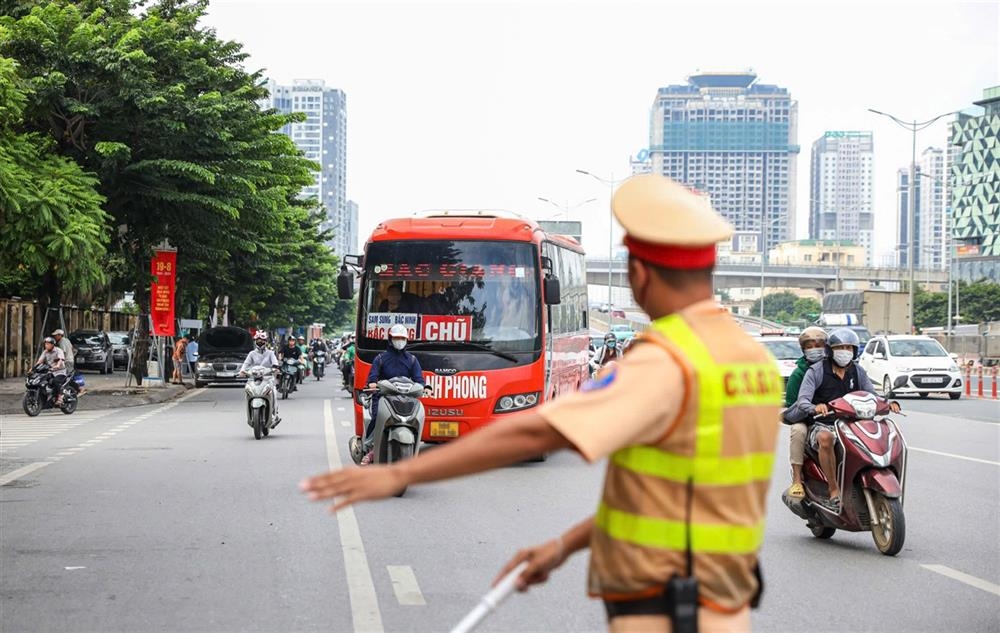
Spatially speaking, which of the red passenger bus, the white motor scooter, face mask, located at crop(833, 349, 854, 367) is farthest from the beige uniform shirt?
the white motor scooter

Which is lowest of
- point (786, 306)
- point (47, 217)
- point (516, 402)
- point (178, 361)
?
point (178, 361)

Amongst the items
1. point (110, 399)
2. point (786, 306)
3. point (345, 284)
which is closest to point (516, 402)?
point (345, 284)

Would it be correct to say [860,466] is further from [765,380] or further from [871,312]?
[871,312]

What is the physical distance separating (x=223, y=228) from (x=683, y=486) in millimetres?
30477

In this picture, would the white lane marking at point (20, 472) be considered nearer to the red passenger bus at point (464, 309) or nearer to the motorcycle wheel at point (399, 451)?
the red passenger bus at point (464, 309)

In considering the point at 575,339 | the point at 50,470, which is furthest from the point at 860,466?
the point at 575,339

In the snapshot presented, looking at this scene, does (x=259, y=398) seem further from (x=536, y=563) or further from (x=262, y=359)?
(x=536, y=563)

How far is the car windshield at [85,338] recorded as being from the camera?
48719 mm

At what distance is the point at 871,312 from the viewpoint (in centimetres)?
5700

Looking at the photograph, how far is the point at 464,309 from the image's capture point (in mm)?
16219

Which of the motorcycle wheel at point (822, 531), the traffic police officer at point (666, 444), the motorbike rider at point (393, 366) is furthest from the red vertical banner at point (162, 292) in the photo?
the traffic police officer at point (666, 444)

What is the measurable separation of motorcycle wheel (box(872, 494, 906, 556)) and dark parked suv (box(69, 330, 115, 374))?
140ft

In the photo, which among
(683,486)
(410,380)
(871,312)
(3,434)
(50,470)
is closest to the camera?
(683,486)

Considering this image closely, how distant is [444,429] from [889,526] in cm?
726
